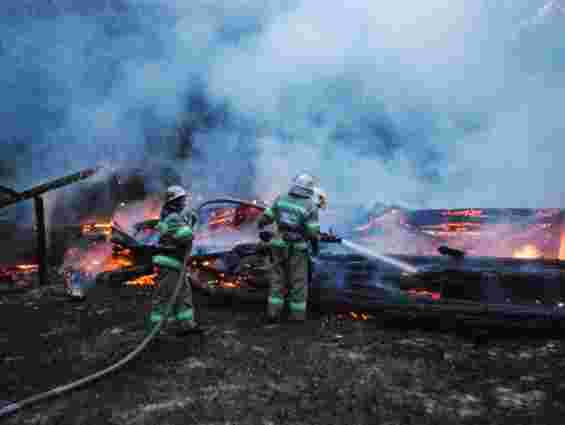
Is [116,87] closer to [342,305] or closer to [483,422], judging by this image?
[342,305]

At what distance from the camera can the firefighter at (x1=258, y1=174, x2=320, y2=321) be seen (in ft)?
15.8

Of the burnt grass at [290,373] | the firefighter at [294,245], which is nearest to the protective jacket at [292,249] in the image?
the firefighter at [294,245]

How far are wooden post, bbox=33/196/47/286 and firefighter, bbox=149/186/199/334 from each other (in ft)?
12.7

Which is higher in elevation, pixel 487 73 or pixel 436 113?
pixel 487 73

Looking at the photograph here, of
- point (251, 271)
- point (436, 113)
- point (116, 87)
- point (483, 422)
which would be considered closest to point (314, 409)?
point (483, 422)

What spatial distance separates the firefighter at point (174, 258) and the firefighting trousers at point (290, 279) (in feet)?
3.53

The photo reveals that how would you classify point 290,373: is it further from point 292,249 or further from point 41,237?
point 41,237

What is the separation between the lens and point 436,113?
503 inches

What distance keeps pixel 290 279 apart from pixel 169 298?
1.52 metres

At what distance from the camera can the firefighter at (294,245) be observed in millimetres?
4816

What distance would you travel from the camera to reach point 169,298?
430 cm

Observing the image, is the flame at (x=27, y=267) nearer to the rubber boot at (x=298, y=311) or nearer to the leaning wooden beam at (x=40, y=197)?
the leaning wooden beam at (x=40, y=197)

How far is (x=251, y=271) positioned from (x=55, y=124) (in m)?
7.67

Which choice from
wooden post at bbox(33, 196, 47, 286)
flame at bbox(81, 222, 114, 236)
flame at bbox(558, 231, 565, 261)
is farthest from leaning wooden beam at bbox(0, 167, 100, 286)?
flame at bbox(558, 231, 565, 261)
